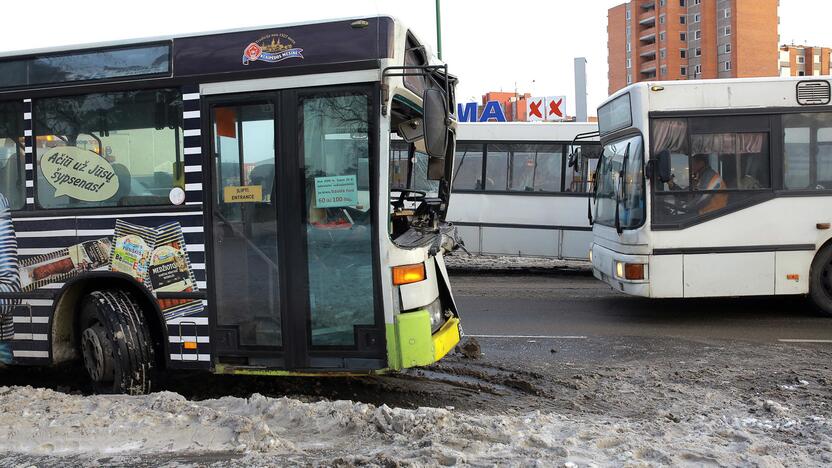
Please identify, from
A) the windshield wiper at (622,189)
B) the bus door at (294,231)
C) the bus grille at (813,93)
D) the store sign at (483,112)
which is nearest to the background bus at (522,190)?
the windshield wiper at (622,189)

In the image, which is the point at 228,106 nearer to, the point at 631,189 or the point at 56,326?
the point at 56,326

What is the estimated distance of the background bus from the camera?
14.8 metres

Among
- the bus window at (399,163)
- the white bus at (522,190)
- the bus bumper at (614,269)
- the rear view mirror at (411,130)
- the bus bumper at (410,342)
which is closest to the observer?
the bus bumper at (410,342)

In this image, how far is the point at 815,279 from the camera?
960 cm

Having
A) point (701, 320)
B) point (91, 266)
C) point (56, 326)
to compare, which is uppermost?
point (91, 266)

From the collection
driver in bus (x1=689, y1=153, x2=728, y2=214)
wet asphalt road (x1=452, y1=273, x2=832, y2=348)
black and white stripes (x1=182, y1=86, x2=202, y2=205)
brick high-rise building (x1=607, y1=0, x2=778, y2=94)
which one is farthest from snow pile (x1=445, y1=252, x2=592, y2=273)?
brick high-rise building (x1=607, y1=0, x2=778, y2=94)

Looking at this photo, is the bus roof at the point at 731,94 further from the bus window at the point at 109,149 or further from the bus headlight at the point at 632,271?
the bus window at the point at 109,149

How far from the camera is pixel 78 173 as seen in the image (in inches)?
230

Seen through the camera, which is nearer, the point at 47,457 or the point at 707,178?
the point at 47,457

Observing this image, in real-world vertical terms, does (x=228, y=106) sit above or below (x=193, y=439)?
above

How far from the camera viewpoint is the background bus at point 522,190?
14.8 m

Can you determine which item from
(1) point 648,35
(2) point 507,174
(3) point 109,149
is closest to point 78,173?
(3) point 109,149

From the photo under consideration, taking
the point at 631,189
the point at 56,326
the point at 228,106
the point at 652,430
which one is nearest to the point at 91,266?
the point at 56,326

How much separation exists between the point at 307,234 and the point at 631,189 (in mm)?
5614
